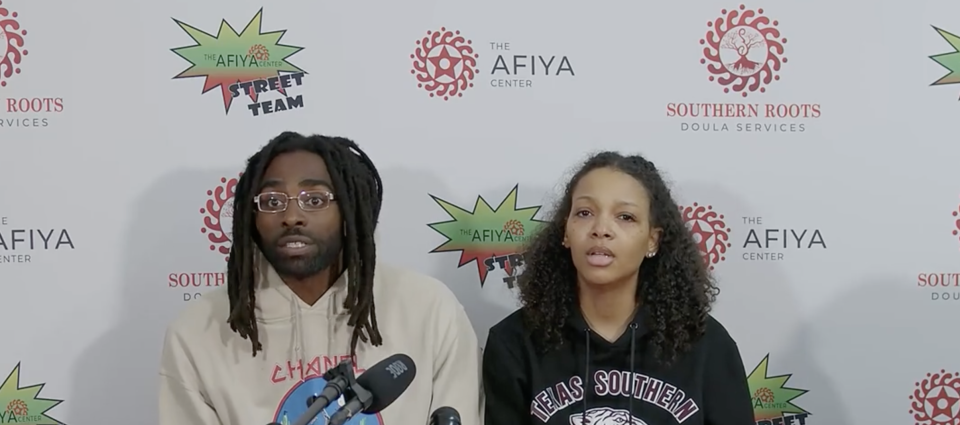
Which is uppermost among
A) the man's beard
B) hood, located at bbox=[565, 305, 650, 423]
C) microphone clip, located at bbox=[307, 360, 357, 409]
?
the man's beard

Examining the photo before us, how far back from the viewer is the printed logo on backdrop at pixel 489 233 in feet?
5.79

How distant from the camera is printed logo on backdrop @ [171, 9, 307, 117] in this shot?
5.61 ft

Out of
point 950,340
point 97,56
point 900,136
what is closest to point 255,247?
point 97,56

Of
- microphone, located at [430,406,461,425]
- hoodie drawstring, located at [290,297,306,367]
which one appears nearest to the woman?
hoodie drawstring, located at [290,297,306,367]

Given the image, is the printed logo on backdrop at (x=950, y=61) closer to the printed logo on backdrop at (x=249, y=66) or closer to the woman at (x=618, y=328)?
the woman at (x=618, y=328)

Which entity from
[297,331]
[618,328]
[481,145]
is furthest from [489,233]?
[297,331]

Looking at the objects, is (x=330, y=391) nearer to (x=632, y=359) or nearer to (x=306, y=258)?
(x=306, y=258)

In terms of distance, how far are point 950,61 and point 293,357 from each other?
1.50m

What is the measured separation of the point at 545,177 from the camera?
1.75 meters

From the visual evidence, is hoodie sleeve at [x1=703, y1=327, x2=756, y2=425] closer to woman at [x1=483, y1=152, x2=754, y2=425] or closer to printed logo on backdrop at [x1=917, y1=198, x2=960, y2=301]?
woman at [x1=483, y1=152, x2=754, y2=425]

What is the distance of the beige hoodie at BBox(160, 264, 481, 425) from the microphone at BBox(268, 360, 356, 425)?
0.53 metres

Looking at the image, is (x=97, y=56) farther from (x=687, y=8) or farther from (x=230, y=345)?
(x=687, y=8)

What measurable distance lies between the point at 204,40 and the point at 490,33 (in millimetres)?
607

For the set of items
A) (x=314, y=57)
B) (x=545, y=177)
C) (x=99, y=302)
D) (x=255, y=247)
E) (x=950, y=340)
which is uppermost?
(x=314, y=57)
